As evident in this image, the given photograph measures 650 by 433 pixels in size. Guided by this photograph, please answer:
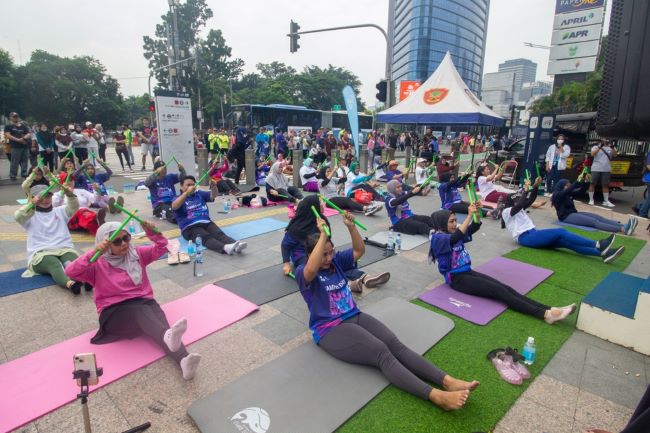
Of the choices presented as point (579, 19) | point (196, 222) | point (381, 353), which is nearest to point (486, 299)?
point (381, 353)

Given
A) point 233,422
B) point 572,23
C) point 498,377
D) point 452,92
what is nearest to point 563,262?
point 498,377

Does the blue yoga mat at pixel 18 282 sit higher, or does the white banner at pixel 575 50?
the white banner at pixel 575 50

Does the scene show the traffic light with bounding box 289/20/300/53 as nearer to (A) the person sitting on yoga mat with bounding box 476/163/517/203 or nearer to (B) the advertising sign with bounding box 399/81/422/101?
(A) the person sitting on yoga mat with bounding box 476/163/517/203

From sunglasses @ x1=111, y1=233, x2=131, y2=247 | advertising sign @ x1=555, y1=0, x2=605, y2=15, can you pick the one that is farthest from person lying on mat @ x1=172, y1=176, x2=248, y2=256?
advertising sign @ x1=555, y1=0, x2=605, y2=15

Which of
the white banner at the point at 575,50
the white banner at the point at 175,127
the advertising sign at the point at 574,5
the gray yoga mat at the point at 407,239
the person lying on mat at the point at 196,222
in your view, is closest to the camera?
the person lying on mat at the point at 196,222

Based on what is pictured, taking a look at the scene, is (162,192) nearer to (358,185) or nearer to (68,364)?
(358,185)

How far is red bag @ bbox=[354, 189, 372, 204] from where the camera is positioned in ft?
33.1

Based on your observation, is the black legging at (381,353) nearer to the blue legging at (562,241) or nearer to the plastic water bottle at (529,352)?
the plastic water bottle at (529,352)

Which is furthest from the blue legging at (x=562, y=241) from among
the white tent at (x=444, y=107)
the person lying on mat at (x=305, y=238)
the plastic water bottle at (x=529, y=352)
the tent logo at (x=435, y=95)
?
the tent logo at (x=435, y=95)

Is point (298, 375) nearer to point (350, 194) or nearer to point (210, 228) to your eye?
point (210, 228)

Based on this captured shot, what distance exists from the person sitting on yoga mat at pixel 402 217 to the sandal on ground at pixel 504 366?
13.7 feet

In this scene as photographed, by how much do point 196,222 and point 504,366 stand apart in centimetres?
537

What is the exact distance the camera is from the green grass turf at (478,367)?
272 centimetres

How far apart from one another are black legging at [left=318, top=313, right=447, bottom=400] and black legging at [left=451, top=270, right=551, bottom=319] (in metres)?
1.91
